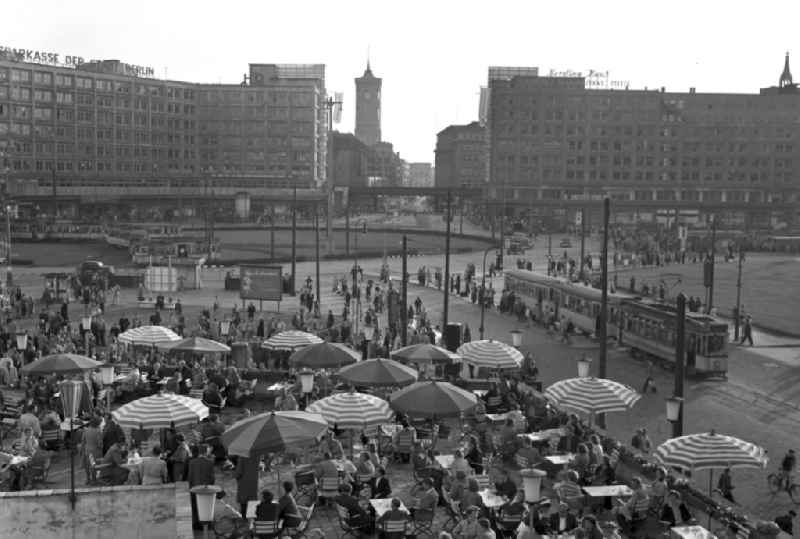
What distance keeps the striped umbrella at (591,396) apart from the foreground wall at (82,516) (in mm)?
8307

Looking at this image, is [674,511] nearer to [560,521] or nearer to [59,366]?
[560,521]

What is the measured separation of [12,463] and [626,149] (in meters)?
139

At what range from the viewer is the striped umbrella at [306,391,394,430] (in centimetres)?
1761

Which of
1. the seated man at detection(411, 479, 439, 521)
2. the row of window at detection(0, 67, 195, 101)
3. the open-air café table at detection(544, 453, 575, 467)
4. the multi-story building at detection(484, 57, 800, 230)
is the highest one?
the row of window at detection(0, 67, 195, 101)

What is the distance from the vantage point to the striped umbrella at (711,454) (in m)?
15.8

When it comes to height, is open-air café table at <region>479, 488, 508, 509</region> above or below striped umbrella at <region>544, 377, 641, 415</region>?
below

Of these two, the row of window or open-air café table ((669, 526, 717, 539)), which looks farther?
the row of window

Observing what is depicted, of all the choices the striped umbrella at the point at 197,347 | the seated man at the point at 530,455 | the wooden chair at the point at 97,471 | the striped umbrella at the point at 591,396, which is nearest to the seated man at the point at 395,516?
the seated man at the point at 530,455

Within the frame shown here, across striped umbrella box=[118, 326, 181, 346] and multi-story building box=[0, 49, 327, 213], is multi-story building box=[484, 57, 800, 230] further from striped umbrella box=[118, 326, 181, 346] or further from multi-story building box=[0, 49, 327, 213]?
striped umbrella box=[118, 326, 181, 346]

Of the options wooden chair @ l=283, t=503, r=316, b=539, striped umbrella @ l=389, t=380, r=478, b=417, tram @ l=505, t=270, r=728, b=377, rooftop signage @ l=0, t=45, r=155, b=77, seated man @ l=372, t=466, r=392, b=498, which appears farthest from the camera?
rooftop signage @ l=0, t=45, r=155, b=77

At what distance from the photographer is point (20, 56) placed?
138 meters

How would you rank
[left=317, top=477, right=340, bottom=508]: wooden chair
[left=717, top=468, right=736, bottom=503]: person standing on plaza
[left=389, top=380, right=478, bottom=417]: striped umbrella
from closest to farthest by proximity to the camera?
[left=317, top=477, right=340, bottom=508]: wooden chair
[left=717, top=468, right=736, bottom=503]: person standing on plaza
[left=389, top=380, right=478, bottom=417]: striped umbrella

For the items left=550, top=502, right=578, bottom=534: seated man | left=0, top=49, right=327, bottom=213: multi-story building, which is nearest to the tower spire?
left=0, top=49, right=327, bottom=213: multi-story building

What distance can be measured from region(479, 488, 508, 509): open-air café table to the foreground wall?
15.4 ft
